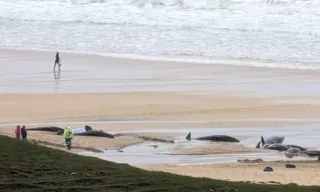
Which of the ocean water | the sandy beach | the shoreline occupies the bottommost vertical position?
the sandy beach

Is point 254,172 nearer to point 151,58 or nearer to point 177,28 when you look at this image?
point 151,58

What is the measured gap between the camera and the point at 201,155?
2056cm

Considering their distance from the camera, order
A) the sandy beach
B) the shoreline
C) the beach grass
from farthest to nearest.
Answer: the shoreline → the sandy beach → the beach grass

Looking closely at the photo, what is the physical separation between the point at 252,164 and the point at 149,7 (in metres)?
39.6

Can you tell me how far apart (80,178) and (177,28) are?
3546 centimetres

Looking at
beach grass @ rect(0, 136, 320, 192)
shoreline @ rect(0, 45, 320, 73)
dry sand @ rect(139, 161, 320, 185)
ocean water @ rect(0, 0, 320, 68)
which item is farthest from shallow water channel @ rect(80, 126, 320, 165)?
ocean water @ rect(0, 0, 320, 68)

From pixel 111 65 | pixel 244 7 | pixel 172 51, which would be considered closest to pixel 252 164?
pixel 111 65

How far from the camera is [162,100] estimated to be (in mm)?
28094

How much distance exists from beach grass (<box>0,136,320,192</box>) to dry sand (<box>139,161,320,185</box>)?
360 cm

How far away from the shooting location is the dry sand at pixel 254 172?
17312 millimetres

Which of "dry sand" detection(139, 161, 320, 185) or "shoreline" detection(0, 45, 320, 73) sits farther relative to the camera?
"shoreline" detection(0, 45, 320, 73)

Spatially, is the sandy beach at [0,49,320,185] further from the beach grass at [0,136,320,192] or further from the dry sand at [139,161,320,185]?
the beach grass at [0,136,320,192]

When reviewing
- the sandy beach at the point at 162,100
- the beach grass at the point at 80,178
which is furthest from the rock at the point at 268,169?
the beach grass at the point at 80,178

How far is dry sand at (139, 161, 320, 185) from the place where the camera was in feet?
56.8
